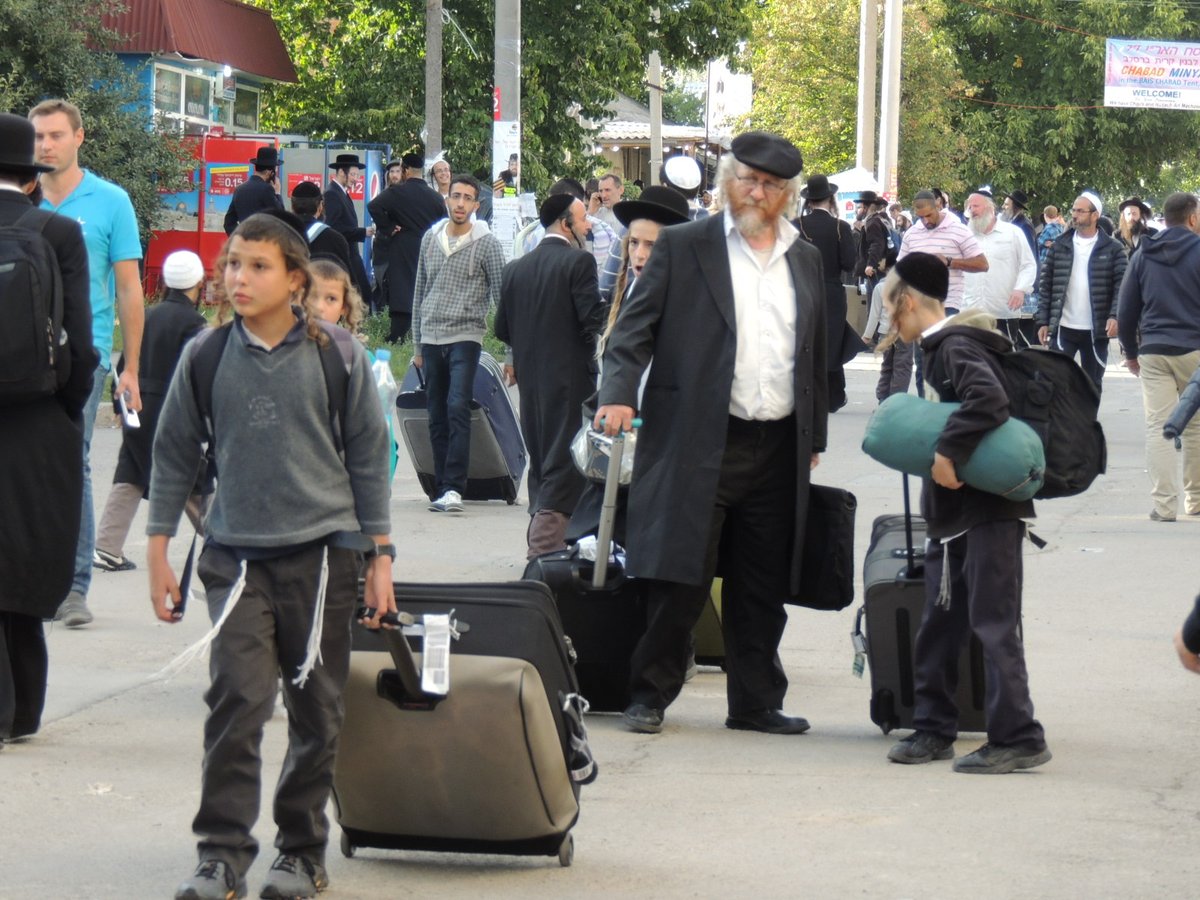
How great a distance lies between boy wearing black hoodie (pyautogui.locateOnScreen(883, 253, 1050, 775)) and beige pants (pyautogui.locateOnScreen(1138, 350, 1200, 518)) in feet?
20.3

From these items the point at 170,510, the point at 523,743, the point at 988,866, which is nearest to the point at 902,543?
the point at 988,866

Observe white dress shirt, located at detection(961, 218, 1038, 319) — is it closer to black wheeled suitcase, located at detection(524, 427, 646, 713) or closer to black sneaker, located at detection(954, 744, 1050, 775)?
black wheeled suitcase, located at detection(524, 427, 646, 713)

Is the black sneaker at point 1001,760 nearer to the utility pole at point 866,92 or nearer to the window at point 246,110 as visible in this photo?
the window at point 246,110

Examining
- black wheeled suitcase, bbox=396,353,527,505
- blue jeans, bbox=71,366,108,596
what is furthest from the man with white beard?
blue jeans, bbox=71,366,108,596

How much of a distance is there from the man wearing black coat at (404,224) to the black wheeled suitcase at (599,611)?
43.3 ft

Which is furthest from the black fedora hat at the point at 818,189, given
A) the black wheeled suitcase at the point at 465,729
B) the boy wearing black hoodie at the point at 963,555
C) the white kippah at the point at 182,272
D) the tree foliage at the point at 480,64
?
the tree foliage at the point at 480,64

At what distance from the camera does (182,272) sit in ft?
28.8

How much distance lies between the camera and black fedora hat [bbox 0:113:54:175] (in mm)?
6113

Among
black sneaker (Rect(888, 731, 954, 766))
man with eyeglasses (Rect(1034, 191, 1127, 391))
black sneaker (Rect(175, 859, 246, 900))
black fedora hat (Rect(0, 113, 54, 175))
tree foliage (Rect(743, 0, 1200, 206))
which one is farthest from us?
tree foliage (Rect(743, 0, 1200, 206))

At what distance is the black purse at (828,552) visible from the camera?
6.51 m

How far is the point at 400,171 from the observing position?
23.0 m

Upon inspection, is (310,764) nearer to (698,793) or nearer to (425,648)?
(425,648)

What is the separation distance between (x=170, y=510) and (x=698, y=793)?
6.52ft

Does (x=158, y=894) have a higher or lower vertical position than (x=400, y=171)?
lower
